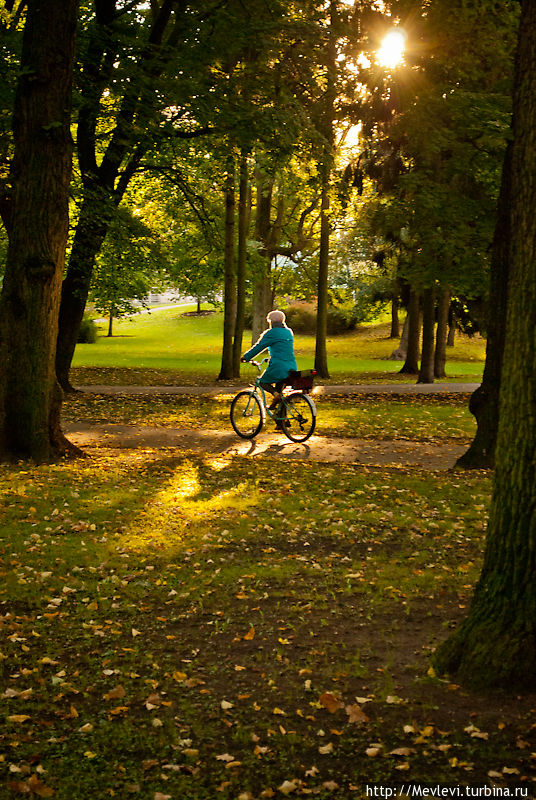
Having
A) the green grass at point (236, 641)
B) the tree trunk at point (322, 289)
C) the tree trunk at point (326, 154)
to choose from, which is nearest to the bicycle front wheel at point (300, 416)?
the green grass at point (236, 641)

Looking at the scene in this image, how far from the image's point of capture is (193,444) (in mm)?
14461

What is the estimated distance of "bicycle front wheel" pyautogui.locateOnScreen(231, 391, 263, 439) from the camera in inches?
576

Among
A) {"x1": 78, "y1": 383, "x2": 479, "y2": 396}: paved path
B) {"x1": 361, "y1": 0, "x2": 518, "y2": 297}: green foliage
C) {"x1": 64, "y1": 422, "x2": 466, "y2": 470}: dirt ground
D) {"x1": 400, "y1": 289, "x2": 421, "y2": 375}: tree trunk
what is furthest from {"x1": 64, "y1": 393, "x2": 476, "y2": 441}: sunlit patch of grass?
{"x1": 400, "y1": 289, "x2": 421, "y2": 375}: tree trunk

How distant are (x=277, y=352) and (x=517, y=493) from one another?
9.25 metres

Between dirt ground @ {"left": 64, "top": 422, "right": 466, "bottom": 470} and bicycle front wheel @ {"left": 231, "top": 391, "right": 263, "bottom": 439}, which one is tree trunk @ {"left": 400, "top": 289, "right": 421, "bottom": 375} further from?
bicycle front wheel @ {"left": 231, "top": 391, "right": 263, "bottom": 439}

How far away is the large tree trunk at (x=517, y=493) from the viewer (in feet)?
15.7

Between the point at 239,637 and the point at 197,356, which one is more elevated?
the point at 197,356

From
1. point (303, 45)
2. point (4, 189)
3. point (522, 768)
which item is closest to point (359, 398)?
point (303, 45)

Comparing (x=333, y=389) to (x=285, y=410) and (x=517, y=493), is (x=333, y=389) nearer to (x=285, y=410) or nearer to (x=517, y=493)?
(x=285, y=410)

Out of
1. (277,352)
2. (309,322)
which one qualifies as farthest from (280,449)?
(309,322)

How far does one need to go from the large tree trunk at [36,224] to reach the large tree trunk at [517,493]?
7.78 m

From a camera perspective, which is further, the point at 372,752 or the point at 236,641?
the point at 236,641

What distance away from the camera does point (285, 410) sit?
14273 mm

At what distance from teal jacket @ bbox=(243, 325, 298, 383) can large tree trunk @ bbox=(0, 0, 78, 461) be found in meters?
3.72
